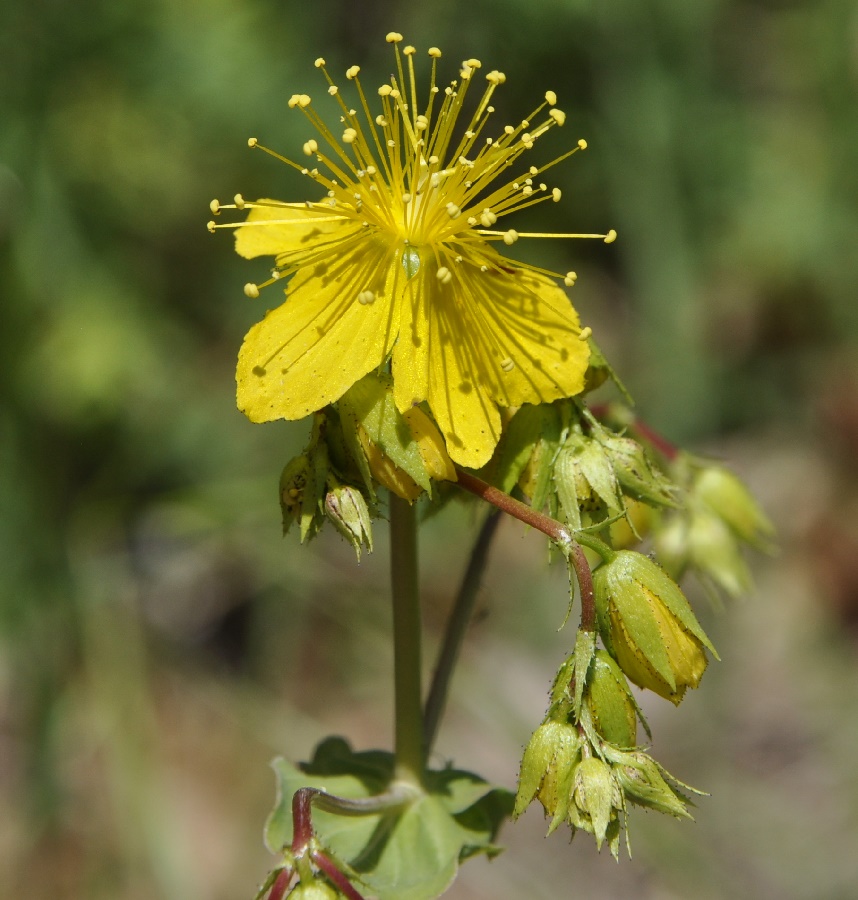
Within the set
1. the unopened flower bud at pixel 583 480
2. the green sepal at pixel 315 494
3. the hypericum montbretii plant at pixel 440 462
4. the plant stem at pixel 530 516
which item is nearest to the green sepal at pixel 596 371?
the hypericum montbretii plant at pixel 440 462

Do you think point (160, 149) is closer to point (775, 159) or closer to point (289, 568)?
point (289, 568)

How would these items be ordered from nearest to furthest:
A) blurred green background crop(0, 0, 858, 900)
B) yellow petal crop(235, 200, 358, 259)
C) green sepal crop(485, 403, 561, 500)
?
green sepal crop(485, 403, 561, 500) < yellow petal crop(235, 200, 358, 259) < blurred green background crop(0, 0, 858, 900)

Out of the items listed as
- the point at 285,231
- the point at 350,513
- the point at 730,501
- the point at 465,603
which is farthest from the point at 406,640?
the point at 730,501

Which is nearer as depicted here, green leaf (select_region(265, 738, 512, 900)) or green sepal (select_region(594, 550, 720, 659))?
green sepal (select_region(594, 550, 720, 659))

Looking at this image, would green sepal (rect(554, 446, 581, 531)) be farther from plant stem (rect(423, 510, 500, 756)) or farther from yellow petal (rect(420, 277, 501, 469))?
plant stem (rect(423, 510, 500, 756))

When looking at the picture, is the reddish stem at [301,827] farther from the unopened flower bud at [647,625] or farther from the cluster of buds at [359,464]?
the unopened flower bud at [647,625]

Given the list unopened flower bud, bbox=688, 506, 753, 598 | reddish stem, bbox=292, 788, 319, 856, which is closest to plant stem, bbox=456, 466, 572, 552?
reddish stem, bbox=292, 788, 319, 856

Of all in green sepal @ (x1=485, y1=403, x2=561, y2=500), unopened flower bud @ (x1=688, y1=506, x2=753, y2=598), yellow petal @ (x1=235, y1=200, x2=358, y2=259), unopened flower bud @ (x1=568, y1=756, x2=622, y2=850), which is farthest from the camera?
unopened flower bud @ (x1=688, y1=506, x2=753, y2=598)

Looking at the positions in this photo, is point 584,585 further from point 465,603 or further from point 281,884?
point 281,884
